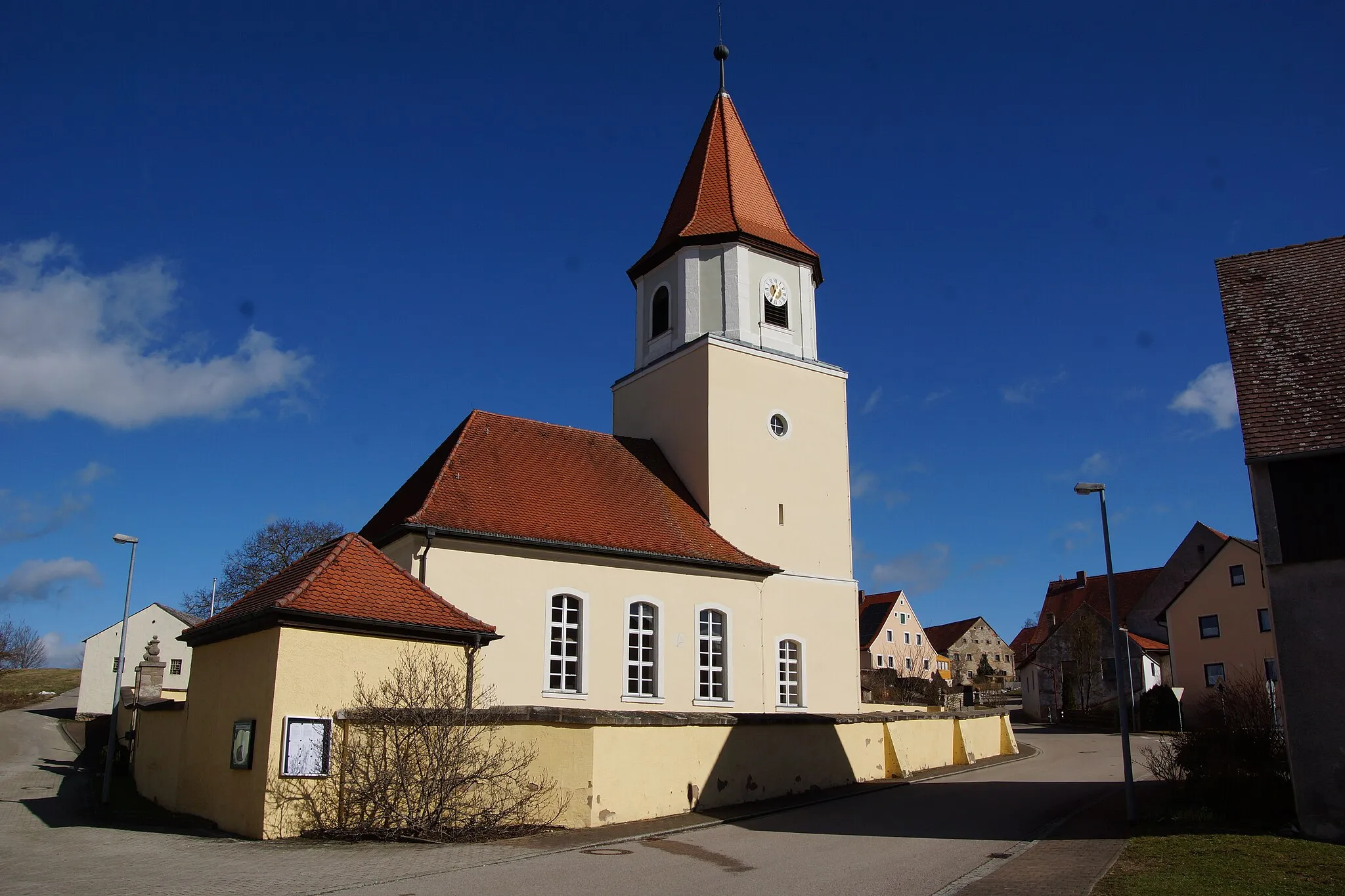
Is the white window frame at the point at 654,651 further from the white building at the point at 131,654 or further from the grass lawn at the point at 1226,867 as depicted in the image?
the white building at the point at 131,654

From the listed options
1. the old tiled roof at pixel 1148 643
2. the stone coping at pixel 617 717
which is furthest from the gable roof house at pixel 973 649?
the stone coping at pixel 617 717

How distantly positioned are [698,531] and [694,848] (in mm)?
10892

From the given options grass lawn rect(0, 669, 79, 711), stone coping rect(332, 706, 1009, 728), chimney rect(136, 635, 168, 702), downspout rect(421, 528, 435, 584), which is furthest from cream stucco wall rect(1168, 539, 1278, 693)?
grass lawn rect(0, 669, 79, 711)

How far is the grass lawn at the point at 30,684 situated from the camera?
181 ft

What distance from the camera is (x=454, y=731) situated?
13.7 m

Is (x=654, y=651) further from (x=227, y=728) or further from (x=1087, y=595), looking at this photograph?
(x=1087, y=595)

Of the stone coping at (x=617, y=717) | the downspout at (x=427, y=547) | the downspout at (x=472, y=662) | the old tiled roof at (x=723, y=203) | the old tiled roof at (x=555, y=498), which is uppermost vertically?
the old tiled roof at (x=723, y=203)

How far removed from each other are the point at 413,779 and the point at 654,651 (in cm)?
882

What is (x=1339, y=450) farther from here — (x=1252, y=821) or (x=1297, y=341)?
(x=1252, y=821)

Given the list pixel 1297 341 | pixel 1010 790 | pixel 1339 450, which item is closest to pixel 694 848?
pixel 1010 790

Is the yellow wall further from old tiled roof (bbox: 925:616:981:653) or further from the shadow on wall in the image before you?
old tiled roof (bbox: 925:616:981:653)

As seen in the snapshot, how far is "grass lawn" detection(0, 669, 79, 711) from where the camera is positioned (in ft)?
181

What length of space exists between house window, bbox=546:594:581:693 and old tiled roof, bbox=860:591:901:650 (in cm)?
4914

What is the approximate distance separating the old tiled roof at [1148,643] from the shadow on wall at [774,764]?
113 feet
